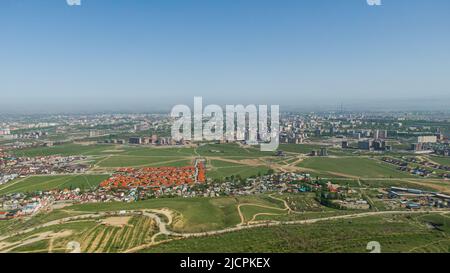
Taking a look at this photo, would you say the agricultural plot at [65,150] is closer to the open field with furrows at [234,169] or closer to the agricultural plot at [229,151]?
the agricultural plot at [229,151]

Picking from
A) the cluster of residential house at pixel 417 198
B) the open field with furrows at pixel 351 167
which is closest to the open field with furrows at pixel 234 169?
the open field with furrows at pixel 351 167

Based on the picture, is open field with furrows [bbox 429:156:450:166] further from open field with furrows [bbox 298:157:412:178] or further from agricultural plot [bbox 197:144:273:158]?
agricultural plot [bbox 197:144:273:158]

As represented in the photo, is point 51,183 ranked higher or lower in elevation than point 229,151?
lower

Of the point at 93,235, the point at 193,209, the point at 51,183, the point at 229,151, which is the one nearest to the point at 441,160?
the point at 229,151

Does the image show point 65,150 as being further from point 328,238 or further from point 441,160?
point 441,160

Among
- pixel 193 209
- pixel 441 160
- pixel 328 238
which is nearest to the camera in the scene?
pixel 328 238

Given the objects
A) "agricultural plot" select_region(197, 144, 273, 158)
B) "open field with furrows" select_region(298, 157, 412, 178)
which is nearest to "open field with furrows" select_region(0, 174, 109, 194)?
"agricultural plot" select_region(197, 144, 273, 158)
